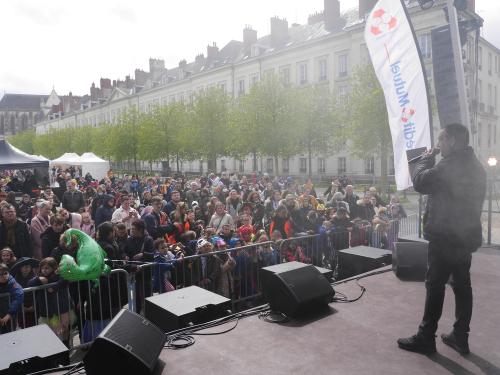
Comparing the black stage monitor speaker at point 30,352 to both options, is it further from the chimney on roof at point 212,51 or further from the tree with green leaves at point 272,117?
the chimney on roof at point 212,51

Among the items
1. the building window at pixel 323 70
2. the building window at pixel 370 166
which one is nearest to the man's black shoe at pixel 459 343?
the building window at pixel 370 166

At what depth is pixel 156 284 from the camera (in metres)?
6.58

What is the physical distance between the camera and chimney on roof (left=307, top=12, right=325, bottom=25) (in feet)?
152

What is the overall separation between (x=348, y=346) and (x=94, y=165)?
31.7 metres

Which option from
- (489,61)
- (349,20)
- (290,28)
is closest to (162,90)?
(290,28)

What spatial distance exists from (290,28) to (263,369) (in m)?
50.6

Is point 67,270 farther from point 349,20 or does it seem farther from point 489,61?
point 489,61

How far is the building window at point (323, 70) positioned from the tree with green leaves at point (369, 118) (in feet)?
46.9

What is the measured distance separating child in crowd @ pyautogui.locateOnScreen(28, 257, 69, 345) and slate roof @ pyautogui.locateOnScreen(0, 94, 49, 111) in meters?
140

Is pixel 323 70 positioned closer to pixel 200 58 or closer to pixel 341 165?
pixel 341 165

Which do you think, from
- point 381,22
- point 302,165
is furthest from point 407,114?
point 302,165

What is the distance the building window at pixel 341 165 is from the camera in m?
42.4

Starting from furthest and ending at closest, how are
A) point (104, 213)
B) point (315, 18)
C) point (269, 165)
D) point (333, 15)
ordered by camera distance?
1. point (269, 165)
2. point (315, 18)
3. point (333, 15)
4. point (104, 213)

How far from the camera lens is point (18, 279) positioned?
19.3ft
